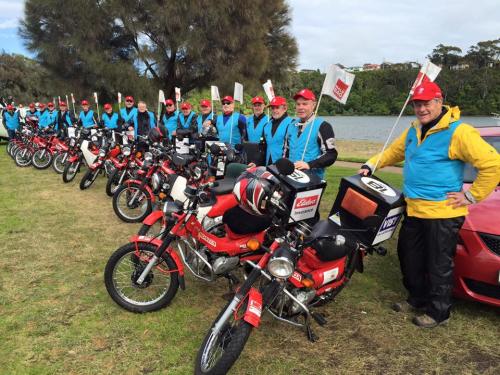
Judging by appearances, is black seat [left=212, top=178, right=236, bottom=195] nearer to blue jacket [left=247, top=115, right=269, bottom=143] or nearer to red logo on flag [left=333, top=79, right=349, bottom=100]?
red logo on flag [left=333, top=79, right=349, bottom=100]

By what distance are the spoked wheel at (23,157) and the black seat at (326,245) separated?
10.3 m

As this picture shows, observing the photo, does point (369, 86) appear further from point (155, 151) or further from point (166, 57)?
point (155, 151)

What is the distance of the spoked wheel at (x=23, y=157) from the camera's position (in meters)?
11.0

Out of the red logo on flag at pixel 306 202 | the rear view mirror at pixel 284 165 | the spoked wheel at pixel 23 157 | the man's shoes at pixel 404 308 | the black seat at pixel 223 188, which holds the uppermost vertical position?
the rear view mirror at pixel 284 165

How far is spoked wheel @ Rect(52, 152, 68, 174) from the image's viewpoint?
389 inches

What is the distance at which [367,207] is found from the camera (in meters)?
3.13

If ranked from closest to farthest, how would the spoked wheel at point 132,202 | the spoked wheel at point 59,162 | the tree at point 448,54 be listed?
the spoked wheel at point 132,202 → the spoked wheel at point 59,162 → the tree at point 448,54

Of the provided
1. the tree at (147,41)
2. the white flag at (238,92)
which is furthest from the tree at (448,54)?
the white flag at (238,92)

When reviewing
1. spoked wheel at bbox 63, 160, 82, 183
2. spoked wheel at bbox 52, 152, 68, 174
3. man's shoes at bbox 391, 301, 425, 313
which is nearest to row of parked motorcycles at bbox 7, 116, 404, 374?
man's shoes at bbox 391, 301, 425, 313

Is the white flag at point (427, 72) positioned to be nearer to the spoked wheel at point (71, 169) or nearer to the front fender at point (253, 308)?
the front fender at point (253, 308)

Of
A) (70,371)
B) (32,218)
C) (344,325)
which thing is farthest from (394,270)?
(32,218)

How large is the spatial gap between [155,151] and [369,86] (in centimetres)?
3614

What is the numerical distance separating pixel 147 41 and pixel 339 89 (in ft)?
60.1

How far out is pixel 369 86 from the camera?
38.6 m
